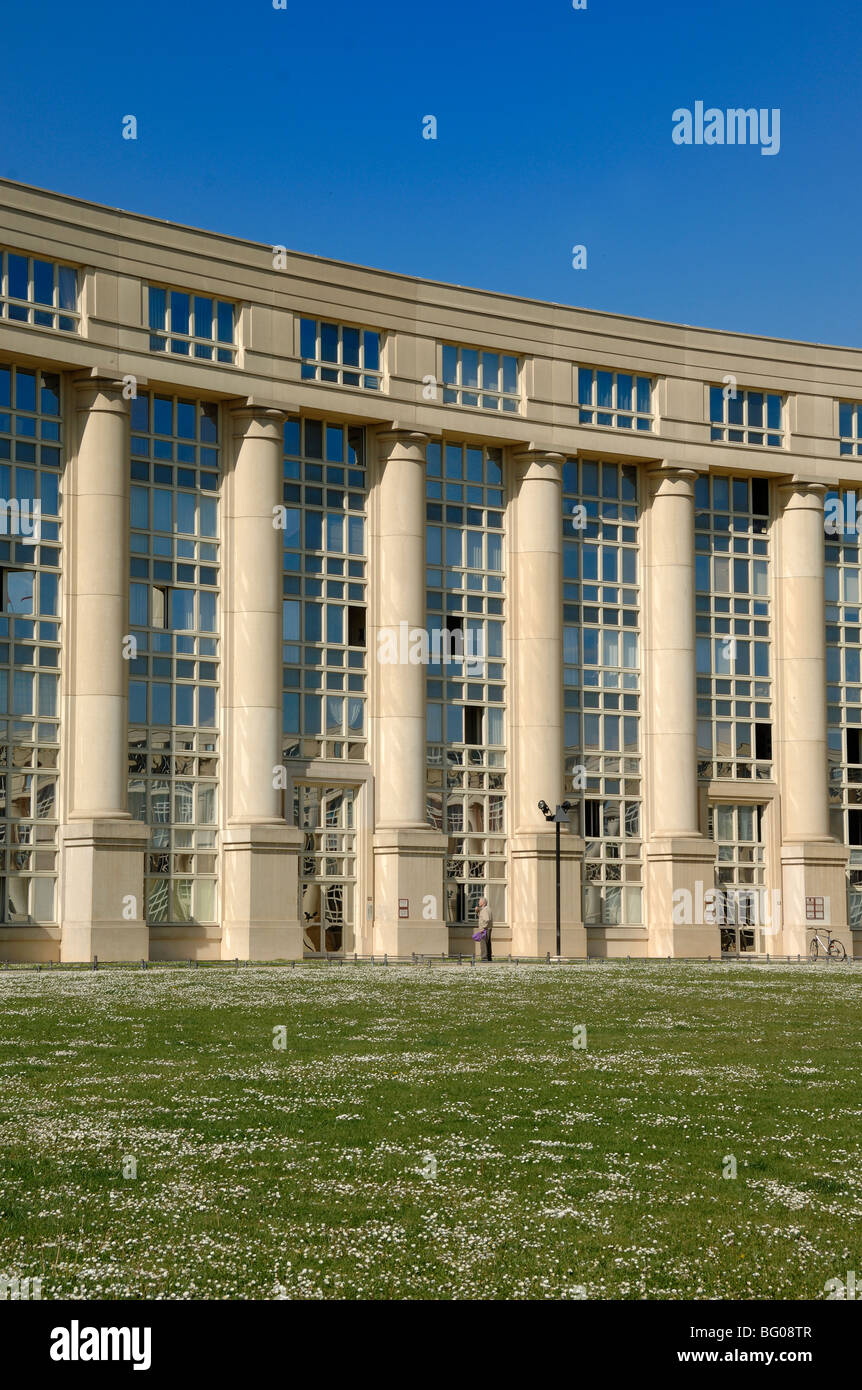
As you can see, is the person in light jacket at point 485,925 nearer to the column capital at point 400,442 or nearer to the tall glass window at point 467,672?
the tall glass window at point 467,672

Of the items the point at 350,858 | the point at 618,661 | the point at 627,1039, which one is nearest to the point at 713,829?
the point at 618,661

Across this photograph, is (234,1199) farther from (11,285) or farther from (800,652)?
(800,652)

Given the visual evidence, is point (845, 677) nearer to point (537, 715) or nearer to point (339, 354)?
point (537, 715)

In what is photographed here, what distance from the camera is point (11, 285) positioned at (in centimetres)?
5488

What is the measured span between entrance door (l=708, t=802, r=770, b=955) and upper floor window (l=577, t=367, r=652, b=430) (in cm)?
1692

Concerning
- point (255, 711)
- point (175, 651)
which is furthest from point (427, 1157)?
point (175, 651)

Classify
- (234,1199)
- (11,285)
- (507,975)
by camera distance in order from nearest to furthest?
(234,1199) < (507,975) < (11,285)

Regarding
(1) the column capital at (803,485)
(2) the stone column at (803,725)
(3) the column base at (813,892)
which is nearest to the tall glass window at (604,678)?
(3) the column base at (813,892)

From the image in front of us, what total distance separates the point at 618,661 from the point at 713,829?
27.4 ft

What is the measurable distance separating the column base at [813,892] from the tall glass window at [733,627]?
407cm

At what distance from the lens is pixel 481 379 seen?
65.4 meters

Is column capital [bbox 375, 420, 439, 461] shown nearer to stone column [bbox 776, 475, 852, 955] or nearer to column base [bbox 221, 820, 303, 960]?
column base [bbox 221, 820, 303, 960]

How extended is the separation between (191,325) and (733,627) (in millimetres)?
27247

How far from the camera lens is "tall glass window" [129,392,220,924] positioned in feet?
190
